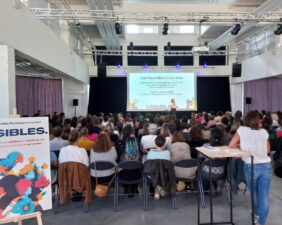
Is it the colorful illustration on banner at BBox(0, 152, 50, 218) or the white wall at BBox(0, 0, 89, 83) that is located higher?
the white wall at BBox(0, 0, 89, 83)

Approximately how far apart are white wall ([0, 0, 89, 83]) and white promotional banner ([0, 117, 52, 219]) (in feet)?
8.01

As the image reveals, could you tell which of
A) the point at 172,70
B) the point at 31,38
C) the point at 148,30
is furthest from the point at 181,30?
the point at 31,38

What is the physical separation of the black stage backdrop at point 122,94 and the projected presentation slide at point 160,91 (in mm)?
938

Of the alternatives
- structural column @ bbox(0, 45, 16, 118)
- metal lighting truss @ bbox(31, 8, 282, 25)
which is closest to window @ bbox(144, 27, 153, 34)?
metal lighting truss @ bbox(31, 8, 282, 25)

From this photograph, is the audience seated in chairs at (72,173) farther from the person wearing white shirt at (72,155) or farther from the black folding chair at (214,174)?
the black folding chair at (214,174)

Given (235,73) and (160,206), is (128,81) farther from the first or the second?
(160,206)

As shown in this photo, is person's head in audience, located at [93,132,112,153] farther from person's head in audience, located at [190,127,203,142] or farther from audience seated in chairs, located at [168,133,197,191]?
person's head in audience, located at [190,127,203,142]

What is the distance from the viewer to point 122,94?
40.7ft

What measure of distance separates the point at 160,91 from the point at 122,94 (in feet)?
7.70

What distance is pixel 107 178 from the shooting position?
10.0 feet

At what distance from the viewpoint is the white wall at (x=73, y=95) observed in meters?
10.3

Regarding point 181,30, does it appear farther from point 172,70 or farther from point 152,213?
point 152,213

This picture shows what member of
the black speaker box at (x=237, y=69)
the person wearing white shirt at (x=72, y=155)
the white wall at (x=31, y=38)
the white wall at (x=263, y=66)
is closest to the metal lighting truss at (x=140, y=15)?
the white wall at (x=31, y=38)

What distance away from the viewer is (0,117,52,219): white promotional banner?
1.99 m
